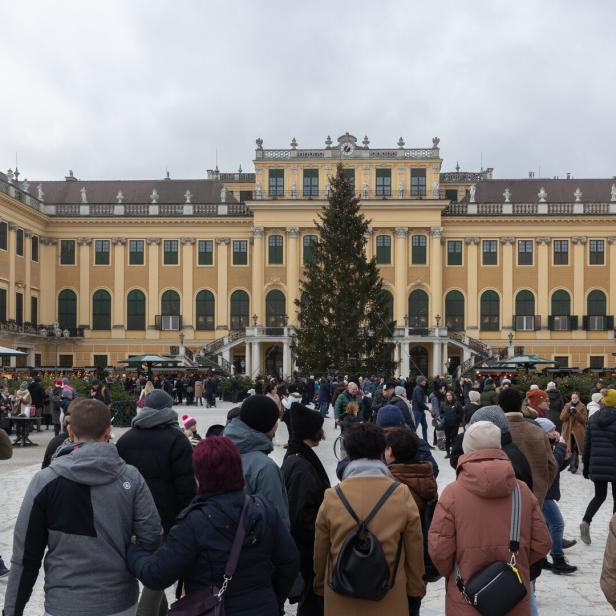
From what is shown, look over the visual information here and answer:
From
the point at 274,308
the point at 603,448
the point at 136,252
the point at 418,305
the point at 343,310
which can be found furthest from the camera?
the point at 136,252

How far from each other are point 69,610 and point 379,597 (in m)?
1.52

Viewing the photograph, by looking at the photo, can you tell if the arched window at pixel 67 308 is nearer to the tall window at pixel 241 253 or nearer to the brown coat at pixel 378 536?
the tall window at pixel 241 253

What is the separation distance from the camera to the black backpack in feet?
14.2

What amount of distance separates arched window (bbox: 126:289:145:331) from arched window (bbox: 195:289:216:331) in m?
3.69

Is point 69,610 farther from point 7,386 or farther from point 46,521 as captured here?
point 7,386

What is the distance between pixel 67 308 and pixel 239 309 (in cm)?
1151

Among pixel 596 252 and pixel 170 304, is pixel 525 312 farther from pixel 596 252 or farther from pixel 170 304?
pixel 170 304

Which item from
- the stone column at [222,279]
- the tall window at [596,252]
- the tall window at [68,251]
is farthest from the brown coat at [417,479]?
the tall window at [68,251]

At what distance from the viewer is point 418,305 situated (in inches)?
2227

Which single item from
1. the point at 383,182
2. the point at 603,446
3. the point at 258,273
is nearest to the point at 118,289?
the point at 258,273

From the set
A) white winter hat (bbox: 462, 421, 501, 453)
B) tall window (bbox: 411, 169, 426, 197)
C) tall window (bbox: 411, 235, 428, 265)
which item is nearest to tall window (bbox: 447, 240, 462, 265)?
tall window (bbox: 411, 235, 428, 265)

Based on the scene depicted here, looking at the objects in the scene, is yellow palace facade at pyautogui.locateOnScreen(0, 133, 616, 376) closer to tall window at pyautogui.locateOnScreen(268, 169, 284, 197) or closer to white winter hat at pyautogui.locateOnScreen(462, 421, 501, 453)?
tall window at pyautogui.locateOnScreen(268, 169, 284, 197)

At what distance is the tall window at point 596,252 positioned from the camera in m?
56.5

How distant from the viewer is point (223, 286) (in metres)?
57.6
